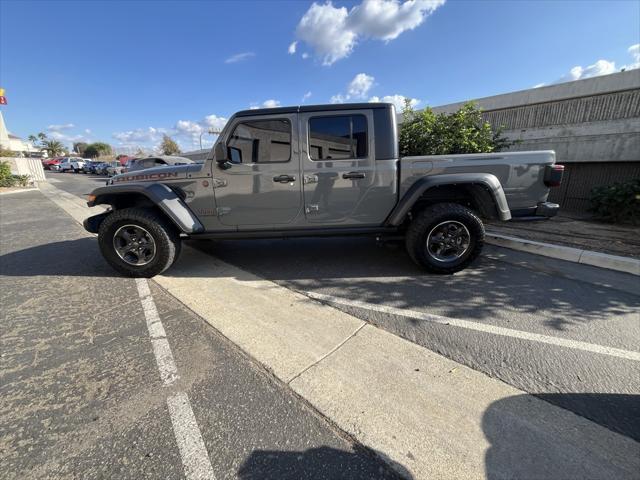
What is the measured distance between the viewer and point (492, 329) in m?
2.43

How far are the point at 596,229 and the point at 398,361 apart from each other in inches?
225

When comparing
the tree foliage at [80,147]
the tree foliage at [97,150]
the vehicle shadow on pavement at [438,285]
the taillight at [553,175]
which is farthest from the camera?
the tree foliage at [80,147]

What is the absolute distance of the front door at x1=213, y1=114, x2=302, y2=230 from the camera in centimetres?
342

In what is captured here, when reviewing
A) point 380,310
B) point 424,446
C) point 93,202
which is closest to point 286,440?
point 424,446

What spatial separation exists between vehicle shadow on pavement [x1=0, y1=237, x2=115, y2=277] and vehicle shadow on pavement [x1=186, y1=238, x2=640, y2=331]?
4.12 ft

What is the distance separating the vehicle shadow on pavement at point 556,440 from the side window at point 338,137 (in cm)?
280

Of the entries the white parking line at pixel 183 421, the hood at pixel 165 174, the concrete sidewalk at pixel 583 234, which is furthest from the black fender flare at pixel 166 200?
the concrete sidewalk at pixel 583 234

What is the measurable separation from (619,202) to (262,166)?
7.02 m

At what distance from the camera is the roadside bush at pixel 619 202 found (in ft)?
17.6

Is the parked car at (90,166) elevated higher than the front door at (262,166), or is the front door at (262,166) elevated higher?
the parked car at (90,166)

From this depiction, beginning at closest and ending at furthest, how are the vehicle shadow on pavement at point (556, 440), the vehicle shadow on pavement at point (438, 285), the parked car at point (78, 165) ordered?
the vehicle shadow on pavement at point (556, 440) < the vehicle shadow on pavement at point (438, 285) < the parked car at point (78, 165)

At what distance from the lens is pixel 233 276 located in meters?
3.68

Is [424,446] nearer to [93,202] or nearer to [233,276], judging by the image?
[233,276]

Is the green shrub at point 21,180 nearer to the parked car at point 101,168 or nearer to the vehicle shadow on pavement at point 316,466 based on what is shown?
the parked car at point 101,168
